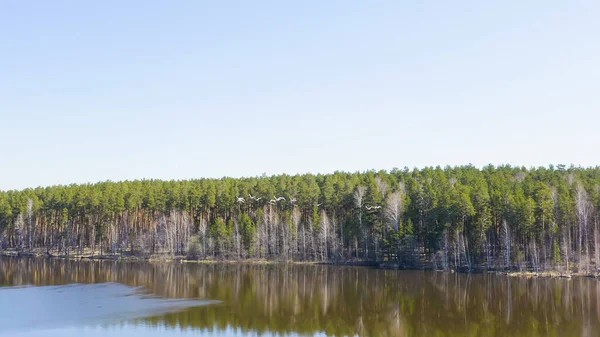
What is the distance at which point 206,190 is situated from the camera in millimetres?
100375

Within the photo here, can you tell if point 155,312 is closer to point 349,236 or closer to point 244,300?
point 244,300

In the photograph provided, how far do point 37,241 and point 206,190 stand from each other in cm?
4227

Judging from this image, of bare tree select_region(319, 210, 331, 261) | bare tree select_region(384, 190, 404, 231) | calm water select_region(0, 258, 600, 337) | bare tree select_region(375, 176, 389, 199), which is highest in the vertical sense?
bare tree select_region(375, 176, 389, 199)

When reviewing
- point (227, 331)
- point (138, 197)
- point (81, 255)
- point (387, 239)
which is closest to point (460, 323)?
point (227, 331)

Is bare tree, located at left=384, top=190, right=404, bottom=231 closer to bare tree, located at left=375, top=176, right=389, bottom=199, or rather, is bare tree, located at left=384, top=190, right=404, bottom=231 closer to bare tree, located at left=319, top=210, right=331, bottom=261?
bare tree, located at left=375, top=176, right=389, bottom=199

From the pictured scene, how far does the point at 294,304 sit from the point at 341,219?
147 feet

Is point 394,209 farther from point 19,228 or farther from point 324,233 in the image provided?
point 19,228

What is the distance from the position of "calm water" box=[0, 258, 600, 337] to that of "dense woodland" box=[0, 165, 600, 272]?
7.73 m

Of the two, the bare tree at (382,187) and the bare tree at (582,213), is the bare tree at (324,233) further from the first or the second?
Answer: the bare tree at (582,213)

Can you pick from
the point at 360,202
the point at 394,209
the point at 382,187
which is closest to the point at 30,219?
the point at 360,202

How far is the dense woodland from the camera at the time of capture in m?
71.3

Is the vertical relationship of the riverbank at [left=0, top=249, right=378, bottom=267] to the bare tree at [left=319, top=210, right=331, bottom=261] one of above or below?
below

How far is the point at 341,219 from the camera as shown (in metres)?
92.9

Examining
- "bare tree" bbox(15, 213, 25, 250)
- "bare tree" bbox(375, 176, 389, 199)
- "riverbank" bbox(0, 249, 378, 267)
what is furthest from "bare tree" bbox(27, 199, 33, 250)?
"bare tree" bbox(375, 176, 389, 199)
